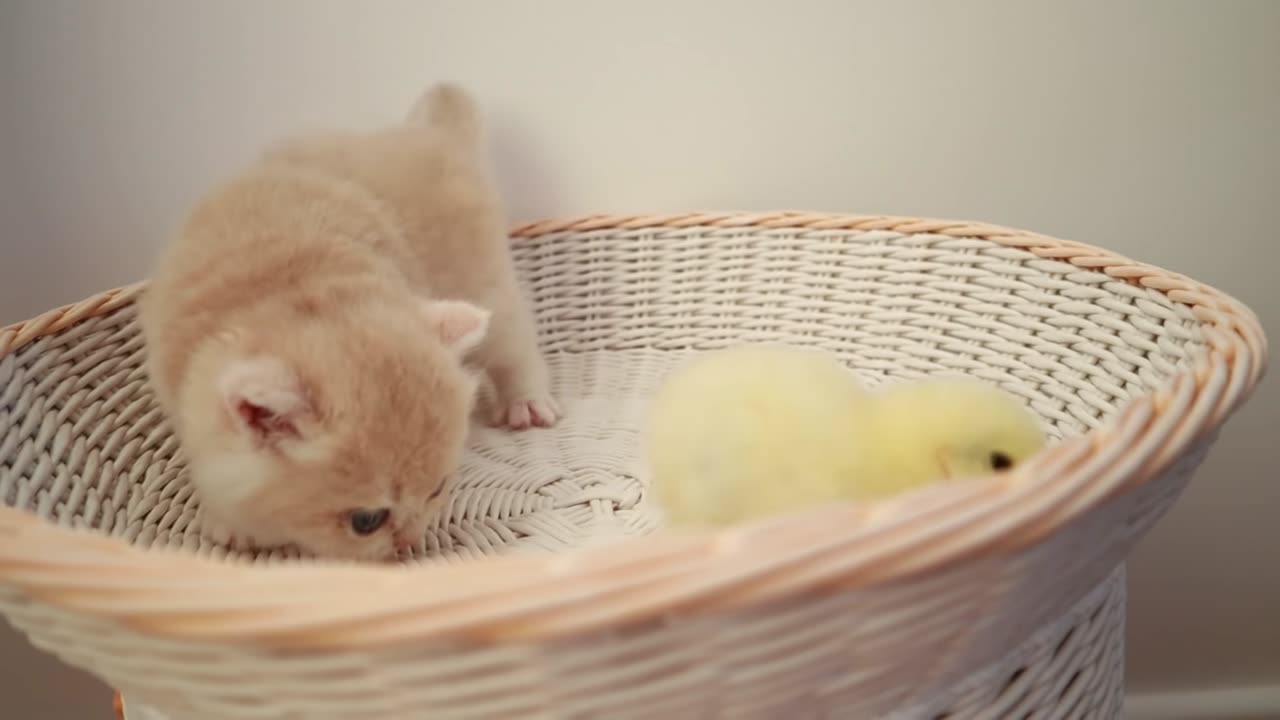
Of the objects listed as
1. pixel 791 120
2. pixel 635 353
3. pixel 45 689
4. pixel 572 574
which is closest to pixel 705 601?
pixel 572 574

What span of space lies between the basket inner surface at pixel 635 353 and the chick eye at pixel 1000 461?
304 mm

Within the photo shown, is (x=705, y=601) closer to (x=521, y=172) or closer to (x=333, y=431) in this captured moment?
(x=333, y=431)

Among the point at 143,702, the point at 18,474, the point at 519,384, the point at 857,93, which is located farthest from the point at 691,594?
the point at 857,93

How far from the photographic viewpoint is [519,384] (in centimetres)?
128

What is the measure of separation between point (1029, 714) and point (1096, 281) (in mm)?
585

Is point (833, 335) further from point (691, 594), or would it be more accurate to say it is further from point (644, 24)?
point (691, 594)

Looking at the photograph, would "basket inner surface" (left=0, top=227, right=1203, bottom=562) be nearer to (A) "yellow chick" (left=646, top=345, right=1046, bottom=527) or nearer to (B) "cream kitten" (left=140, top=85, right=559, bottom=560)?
(B) "cream kitten" (left=140, top=85, right=559, bottom=560)

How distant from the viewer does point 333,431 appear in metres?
0.79

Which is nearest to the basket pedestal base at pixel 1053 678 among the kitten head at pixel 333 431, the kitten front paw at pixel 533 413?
the kitten head at pixel 333 431

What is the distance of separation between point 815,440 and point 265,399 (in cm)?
48

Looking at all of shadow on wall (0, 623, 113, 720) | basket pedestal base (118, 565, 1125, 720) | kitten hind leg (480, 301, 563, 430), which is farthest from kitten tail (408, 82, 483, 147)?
shadow on wall (0, 623, 113, 720)

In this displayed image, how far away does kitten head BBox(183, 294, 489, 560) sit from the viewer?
780 millimetres

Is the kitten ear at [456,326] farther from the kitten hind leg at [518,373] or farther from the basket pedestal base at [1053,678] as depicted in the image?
the basket pedestal base at [1053,678]

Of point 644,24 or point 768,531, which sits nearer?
point 768,531
